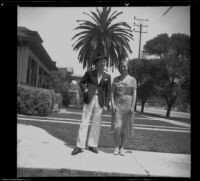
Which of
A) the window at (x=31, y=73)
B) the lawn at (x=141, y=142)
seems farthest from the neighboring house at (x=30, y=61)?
the lawn at (x=141, y=142)

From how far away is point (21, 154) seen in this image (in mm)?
4016

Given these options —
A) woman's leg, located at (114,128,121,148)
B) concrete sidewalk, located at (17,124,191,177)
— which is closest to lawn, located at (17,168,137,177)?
concrete sidewalk, located at (17,124,191,177)

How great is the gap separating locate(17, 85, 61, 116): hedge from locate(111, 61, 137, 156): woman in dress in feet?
20.8

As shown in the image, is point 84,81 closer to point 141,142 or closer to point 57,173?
point 57,173

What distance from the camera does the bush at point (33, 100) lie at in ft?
34.2

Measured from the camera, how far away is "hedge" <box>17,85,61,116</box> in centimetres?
1042

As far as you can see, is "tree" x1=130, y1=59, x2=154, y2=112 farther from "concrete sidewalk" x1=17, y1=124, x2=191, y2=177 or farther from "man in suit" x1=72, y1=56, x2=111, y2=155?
"concrete sidewalk" x1=17, y1=124, x2=191, y2=177

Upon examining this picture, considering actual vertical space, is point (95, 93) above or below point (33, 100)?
above

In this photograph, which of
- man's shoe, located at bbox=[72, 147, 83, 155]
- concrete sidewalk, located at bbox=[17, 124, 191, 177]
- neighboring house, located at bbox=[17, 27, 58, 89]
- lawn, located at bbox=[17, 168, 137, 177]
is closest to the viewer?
lawn, located at bbox=[17, 168, 137, 177]

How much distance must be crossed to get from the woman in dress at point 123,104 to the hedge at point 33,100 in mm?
6353

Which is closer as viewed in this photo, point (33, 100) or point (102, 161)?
point (102, 161)

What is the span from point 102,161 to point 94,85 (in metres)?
1.30

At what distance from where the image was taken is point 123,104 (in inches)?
183

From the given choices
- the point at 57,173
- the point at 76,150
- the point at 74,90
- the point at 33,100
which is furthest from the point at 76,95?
the point at 57,173
